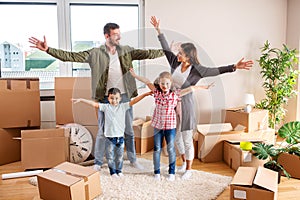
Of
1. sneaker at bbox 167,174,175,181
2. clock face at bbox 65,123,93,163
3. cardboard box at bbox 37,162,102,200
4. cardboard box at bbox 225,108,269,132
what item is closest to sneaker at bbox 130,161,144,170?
sneaker at bbox 167,174,175,181

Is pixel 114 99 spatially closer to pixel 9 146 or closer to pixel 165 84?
pixel 165 84

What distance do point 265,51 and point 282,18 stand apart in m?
0.47

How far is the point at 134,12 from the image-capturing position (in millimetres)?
3707

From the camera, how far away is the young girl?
8.72 feet

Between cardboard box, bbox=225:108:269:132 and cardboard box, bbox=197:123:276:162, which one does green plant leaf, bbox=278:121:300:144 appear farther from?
cardboard box, bbox=225:108:269:132

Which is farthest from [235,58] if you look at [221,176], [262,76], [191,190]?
[191,190]

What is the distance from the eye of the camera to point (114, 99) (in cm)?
272

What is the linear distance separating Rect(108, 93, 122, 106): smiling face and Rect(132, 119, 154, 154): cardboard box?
1.86 feet

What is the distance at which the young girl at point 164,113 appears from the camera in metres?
2.66

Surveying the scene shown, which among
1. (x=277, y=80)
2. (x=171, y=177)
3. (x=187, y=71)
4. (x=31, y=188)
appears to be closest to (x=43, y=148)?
(x=31, y=188)

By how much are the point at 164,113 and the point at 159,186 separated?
573mm

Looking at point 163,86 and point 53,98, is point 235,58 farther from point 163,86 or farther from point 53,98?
point 53,98

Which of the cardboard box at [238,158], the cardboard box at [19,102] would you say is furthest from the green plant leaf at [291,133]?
the cardboard box at [19,102]

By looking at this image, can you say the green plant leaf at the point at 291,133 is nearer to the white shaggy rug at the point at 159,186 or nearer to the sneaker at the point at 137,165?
the white shaggy rug at the point at 159,186
